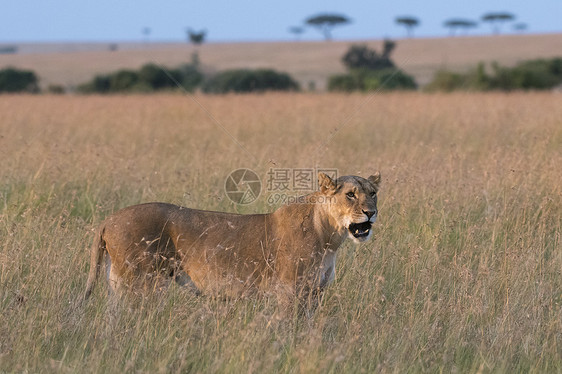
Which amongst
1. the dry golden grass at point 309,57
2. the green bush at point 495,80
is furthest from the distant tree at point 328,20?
the green bush at point 495,80

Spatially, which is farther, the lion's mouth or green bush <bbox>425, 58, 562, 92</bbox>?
green bush <bbox>425, 58, 562, 92</bbox>

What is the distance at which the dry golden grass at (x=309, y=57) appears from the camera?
58688 millimetres

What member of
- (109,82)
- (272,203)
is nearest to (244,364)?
(272,203)

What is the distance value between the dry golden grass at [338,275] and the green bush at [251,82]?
19.8 metres

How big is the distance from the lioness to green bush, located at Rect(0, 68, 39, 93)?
105 feet

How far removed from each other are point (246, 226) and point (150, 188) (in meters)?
3.35

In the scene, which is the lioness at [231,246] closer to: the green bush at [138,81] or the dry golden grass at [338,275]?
the dry golden grass at [338,275]

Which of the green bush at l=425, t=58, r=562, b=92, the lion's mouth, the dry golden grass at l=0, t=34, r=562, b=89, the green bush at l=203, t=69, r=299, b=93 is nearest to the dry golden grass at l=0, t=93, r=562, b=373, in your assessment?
the lion's mouth

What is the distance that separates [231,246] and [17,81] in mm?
34285

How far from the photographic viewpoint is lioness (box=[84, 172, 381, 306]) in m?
4.77

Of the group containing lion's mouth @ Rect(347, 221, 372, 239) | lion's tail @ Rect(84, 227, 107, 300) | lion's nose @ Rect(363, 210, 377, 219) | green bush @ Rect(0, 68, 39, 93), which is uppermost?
lion's nose @ Rect(363, 210, 377, 219)

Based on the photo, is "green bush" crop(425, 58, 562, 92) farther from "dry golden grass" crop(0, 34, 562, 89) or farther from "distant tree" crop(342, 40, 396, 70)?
"dry golden grass" crop(0, 34, 562, 89)

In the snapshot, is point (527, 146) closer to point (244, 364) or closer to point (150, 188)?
point (150, 188)

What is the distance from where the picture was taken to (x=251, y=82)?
32.0 metres
